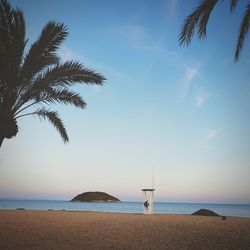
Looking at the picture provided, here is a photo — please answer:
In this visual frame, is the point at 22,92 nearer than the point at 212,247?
No

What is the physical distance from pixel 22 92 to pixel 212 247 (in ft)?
29.2

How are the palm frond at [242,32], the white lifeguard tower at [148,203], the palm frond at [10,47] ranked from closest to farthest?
the palm frond at [242,32], the palm frond at [10,47], the white lifeguard tower at [148,203]

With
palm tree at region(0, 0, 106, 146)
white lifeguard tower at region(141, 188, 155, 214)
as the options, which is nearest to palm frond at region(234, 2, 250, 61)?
palm tree at region(0, 0, 106, 146)

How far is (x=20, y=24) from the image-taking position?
34.4ft

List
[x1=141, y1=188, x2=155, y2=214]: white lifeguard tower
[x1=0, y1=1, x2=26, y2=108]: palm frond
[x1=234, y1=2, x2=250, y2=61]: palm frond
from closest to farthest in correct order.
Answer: [x1=234, y1=2, x2=250, y2=61]: palm frond
[x1=0, y1=1, x2=26, y2=108]: palm frond
[x1=141, y1=188, x2=155, y2=214]: white lifeguard tower

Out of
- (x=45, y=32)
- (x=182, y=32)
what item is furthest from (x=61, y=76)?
(x=182, y=32)

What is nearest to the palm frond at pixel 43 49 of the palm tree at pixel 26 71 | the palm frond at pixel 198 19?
the palm tree at pixel 26 71

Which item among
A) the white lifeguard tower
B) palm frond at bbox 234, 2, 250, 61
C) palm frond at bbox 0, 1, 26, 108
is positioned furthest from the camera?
the white lifeguard tower

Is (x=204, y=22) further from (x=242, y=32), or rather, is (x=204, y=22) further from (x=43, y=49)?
(x=43, y=49)

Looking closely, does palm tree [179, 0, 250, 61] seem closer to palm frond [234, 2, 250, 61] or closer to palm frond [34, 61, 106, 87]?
palm frond [234, 2, 250, 61]

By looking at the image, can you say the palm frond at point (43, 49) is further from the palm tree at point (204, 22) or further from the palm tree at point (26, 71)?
the palm tree at point (204, 22)

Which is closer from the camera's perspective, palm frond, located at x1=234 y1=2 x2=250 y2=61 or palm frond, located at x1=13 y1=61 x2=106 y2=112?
palm frond, located at x1=234 y1=2 x2=250 y2=61

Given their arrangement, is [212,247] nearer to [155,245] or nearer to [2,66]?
[155,245]

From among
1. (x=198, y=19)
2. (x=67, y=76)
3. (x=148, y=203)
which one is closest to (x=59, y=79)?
(x=67, y=76)
